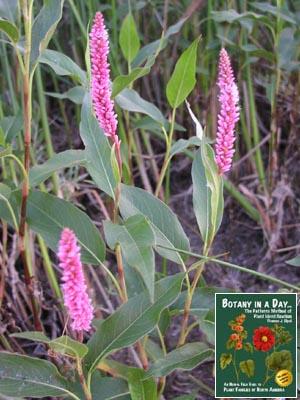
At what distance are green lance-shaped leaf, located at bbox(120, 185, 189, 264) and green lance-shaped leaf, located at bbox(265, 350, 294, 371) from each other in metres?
0.18

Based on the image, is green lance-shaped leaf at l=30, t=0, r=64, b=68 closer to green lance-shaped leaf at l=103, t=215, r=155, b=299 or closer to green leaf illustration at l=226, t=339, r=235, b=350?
green lance-shaped leaf at l=103, t=215, r=155, b=299

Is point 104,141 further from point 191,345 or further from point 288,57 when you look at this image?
point 288,57

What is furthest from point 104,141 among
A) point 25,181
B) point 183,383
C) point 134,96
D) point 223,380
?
point 183,383

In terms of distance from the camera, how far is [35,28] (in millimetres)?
903

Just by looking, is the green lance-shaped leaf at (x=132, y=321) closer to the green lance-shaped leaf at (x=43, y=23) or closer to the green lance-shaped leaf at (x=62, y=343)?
the green lance-shaped leaf at (x=62, y=343)

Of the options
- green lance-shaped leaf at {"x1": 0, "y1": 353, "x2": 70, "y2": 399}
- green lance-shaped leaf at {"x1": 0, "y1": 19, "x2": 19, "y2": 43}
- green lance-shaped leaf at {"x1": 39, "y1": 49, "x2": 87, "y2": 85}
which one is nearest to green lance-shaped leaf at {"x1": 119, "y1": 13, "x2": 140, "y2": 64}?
green lance-shaped leaf at {"x1": 39, "y1": 49, "x2": 87, "y2": 85}

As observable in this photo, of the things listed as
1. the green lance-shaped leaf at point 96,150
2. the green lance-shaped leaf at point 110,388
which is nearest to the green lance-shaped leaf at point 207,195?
the green lance-shaped leaf at point 96,150

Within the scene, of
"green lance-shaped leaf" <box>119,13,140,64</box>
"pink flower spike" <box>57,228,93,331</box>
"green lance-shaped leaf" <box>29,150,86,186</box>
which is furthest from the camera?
"green lance-shaped leaf" <box>119,13,140,64</box>

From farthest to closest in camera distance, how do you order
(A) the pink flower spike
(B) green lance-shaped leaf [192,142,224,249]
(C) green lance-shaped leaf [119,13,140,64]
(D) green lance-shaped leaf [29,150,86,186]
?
(C) green lance-shaped leaf [119,13,140,64]
(D) green lance-shaped leaf [29,150,86,186]
(B) green lance-shaped leaf [192,142,224,249]
(A) the pink flower spike

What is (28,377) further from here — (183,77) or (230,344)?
(183,77)

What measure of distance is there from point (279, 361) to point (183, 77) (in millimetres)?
404

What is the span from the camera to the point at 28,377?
815mm

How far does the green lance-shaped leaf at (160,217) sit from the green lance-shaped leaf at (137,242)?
0.36 feet

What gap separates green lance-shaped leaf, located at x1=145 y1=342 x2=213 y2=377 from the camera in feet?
2.66
